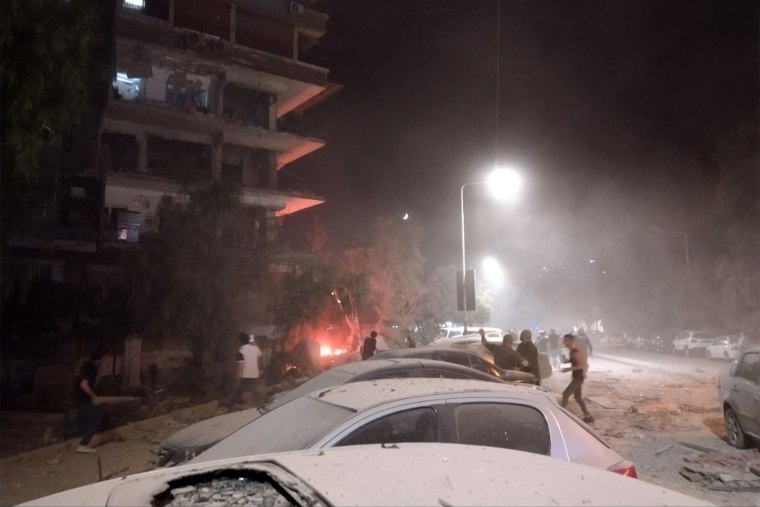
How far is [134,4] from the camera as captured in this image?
2867cm

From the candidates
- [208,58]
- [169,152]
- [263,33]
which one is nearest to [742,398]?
[208,58]

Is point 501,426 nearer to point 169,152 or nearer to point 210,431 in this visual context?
point 210,431

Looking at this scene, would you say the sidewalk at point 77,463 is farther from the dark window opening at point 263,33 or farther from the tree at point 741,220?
the tree at point 741,220

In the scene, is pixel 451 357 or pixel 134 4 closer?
pixel 451 357

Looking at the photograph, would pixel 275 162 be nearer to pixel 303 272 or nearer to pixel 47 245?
pixel 303 272

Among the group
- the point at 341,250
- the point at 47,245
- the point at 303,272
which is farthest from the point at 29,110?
the point at 341,250

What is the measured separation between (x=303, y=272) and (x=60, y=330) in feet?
32.5

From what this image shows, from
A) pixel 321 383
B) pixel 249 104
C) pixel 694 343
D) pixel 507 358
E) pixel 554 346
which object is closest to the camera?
pixel 321 383

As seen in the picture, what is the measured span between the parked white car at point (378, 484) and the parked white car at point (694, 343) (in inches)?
1259

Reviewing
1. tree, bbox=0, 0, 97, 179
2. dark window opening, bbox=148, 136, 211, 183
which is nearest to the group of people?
tree, bbox=0, 0, 97, 179

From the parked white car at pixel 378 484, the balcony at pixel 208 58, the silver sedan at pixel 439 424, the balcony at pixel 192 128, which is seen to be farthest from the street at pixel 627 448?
the balcony at pixel 208 58

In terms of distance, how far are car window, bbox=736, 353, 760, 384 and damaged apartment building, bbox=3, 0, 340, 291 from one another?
18515 millimetres

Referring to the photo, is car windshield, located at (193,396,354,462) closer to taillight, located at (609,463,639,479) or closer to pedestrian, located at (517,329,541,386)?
taillight, located at (609,463,639,479)

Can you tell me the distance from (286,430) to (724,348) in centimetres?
2846
